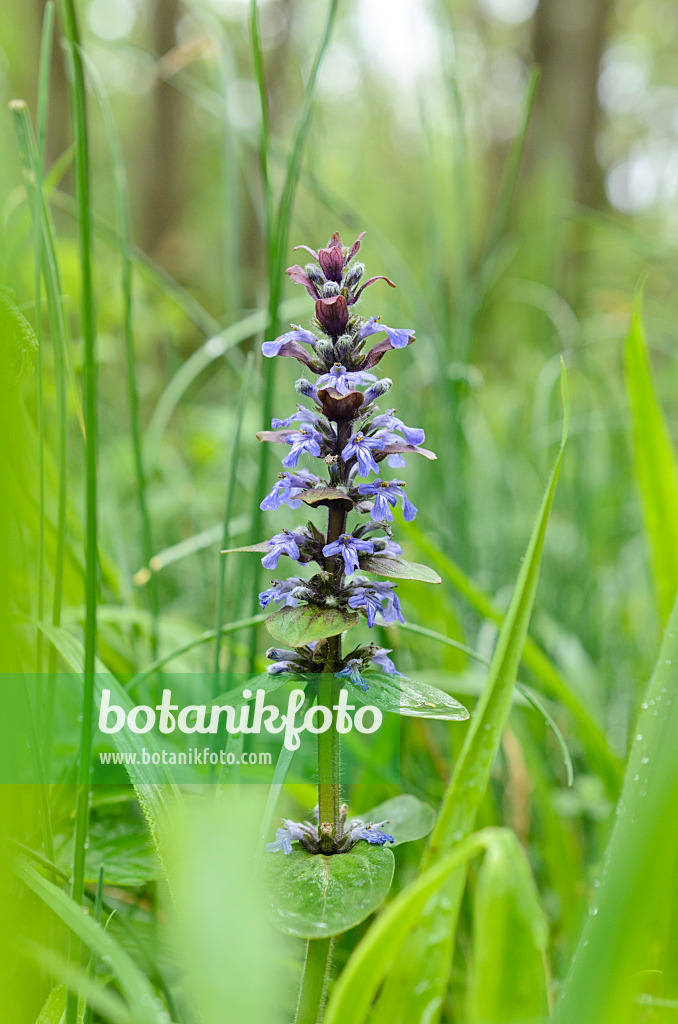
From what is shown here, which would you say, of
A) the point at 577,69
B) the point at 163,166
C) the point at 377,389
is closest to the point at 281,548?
the point at 377,389

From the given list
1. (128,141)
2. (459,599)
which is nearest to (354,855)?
(459,599)

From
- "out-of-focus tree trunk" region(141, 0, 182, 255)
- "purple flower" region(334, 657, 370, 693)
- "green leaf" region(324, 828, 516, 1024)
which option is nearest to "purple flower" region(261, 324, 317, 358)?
"purple flower" region(334, 657, 370, 693)

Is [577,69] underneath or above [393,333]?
above

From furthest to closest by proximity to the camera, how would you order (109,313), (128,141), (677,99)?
(128,141) < (677,99) < (109,313)

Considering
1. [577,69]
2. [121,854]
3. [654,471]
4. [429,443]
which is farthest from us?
[577,69]

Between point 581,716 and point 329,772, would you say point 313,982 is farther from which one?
point 581,716

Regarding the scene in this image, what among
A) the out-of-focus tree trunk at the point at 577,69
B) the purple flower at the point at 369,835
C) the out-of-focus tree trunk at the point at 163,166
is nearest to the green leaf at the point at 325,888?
the purple flower at the point at 369,835

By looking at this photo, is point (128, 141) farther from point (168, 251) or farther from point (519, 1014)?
point (519, 1014)
